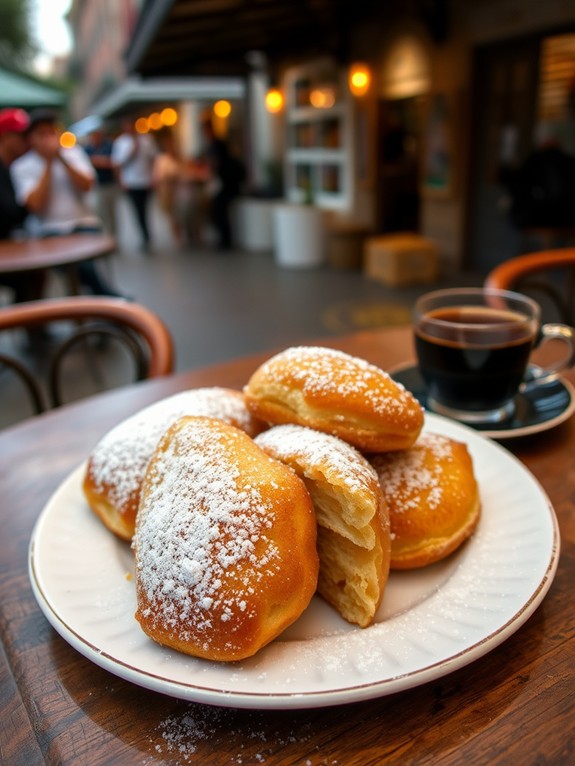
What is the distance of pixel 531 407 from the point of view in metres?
1.18

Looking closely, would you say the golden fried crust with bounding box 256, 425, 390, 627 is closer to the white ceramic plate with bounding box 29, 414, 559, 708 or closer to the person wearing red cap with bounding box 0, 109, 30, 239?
the white ceramic plate with bounding box 29, 414, 559, 708

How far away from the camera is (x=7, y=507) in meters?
0.98

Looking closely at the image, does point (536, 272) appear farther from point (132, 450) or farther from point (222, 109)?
point (222, 109)

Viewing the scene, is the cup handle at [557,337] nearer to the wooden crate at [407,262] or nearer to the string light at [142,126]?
the wooden crate at [407,262]

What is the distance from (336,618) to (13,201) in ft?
17.2

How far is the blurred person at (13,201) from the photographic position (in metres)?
4.93

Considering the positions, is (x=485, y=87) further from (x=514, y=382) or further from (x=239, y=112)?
(x=239, y=112)

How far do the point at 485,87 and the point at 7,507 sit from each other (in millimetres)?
6917

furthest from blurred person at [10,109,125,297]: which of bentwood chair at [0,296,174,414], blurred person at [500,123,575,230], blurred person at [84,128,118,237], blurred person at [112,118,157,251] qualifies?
blurred person at [112,118,157,251]

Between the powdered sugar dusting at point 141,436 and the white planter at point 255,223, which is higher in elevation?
the powdered sugar dusting at point 141,436

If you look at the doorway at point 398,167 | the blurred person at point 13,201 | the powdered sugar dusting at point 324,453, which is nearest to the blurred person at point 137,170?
the doorway at point 398,167

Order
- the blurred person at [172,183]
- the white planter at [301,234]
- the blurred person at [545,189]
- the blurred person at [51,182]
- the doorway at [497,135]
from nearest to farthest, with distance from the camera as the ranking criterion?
the blurred person at [51,182]
the blurred person at [545,189]
the doorway at [497,135]
the white planter at [301,234]
the blurred person at [172,183]

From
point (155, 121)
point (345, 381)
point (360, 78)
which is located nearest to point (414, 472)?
point (345, 381)

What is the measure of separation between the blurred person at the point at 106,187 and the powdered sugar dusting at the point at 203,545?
30.3 feet
